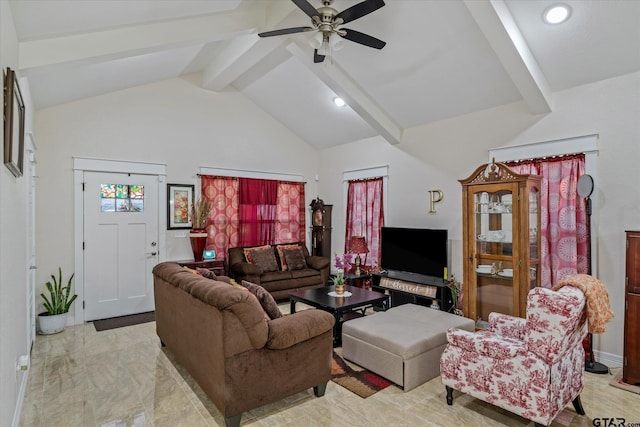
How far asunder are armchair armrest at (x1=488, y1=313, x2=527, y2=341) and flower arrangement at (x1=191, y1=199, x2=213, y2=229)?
4248mm

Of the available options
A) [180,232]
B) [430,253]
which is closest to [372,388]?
[430,253]

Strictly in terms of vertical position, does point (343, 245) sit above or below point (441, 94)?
below

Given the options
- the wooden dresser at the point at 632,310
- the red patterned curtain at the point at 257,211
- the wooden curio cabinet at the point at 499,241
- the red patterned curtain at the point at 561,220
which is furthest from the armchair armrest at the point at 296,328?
the red patterned curtain at the point at 257,211

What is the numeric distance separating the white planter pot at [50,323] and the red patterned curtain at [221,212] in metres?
2.12

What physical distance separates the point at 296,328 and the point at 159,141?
13.4 feet

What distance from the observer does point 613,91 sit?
3.41 m

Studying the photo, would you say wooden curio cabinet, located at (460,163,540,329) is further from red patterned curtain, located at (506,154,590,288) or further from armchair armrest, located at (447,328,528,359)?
armchair armrest, located at (447,328,528,359)

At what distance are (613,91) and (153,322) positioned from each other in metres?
5.83

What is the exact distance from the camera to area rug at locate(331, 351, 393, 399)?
288cm

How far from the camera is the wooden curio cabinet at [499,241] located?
350 centimetres

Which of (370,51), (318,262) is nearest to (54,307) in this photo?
(318,262)

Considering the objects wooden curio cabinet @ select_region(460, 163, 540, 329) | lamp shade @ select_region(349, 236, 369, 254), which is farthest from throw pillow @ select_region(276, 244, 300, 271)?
wooden curio cabinet @ select_region(460, 163, 540, 329)

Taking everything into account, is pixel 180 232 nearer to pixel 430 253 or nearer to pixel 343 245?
pixel 343 245

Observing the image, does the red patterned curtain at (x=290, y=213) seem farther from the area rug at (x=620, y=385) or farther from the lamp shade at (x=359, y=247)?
the area rug at (x=620, y=385)
